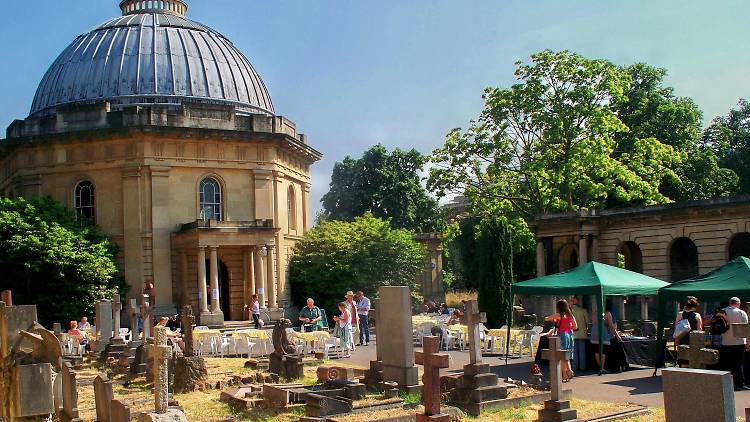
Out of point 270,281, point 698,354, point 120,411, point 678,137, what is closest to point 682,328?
point 698,354

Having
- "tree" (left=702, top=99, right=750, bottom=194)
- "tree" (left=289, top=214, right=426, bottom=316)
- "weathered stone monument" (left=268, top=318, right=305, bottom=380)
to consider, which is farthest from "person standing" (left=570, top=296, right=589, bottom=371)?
"tree" (left=702, top=99, right=750, bottom=194)

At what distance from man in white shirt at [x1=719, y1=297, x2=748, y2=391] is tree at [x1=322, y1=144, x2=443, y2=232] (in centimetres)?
4373

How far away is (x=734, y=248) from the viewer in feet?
98.4

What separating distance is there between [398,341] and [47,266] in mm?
21268

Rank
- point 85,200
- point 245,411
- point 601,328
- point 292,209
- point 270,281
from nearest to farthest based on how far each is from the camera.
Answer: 1. point 245,411
2. point 601,328
3. point 85,200
4. point 270,281
5. point 292,209

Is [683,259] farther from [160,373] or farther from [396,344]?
[160,373]

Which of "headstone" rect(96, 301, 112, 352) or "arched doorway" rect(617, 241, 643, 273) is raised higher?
"arched doorway" rect(617, 241, 643, 273)

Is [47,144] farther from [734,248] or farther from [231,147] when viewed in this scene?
[734,248]

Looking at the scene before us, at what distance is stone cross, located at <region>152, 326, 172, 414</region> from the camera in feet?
34.2

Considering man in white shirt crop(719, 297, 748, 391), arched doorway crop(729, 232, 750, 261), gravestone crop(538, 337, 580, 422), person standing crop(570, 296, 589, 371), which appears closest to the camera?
gravestone crop(538, 337, 580, 422)

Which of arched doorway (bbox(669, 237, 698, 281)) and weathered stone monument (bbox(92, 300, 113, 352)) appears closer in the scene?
weathered stone monument (bbox(92, 300, 113, 352))

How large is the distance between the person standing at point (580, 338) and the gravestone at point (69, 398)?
10320mm

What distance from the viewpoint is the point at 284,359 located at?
18344 mm

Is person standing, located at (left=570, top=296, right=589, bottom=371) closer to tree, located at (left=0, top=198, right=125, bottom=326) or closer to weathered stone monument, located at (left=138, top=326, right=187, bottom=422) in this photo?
weathered stone monument, located at (left=138, top=326, right=187, bottom=422)
